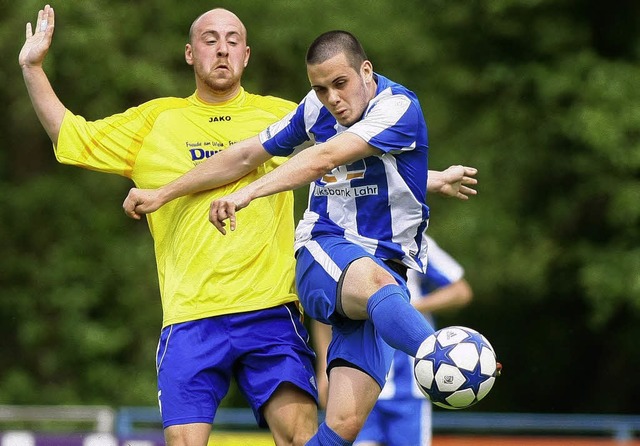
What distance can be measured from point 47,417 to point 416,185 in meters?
7.60

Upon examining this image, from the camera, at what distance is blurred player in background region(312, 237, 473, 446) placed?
8477mm

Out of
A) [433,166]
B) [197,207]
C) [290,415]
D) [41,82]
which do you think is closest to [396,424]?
[290,415]

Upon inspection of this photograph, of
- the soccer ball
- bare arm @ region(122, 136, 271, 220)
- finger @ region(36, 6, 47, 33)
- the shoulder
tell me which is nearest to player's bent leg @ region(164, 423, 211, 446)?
bare arm @ region(122, 136, 271, 220)

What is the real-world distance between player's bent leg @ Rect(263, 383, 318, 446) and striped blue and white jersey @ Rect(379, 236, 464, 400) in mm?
2444

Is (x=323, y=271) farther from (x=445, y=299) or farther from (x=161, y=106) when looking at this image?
(x=445, y=299)

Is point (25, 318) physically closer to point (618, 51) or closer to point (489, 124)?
point (489, 124)

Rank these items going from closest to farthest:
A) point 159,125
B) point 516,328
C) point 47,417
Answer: point 159,125
point 47,417
point 516,328

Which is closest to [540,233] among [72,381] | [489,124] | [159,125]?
[489,124]

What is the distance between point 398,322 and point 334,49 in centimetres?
126

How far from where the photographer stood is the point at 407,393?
8.53 metres

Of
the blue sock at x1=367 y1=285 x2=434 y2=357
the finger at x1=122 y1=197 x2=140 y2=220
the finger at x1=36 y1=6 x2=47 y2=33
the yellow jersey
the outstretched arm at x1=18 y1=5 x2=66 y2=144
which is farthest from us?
the finger at x1=36 y1=6 x2=47 y2=33

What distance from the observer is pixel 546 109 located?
17.0 meters

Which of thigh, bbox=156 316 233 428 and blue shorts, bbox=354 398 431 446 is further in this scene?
blue shorts, bbox=354 398 431 446

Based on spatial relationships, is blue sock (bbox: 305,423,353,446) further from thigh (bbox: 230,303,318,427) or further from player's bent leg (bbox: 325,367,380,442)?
thigh (bbox: 230,303,318,427)
